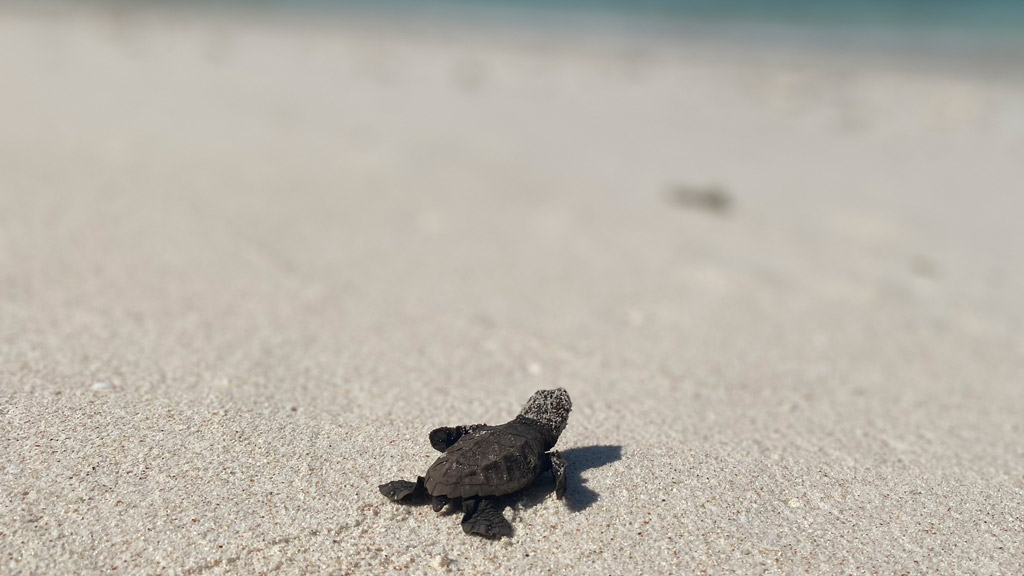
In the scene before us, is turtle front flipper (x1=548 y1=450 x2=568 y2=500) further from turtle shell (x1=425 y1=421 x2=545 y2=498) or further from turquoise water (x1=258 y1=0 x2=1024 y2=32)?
turquoise water (x1=258 y1=0 x2=1024 y2=32)

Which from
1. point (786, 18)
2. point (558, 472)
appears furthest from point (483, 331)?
point (786, 18)

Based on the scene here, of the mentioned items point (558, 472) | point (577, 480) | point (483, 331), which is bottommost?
point (483, 331)

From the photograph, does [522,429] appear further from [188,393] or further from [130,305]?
[130,305]

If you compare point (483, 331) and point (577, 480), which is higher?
point (577, 480)

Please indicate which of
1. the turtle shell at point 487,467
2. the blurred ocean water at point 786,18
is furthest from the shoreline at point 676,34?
the turtle shell at point 487,467

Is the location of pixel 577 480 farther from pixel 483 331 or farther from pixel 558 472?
pixel 483 331

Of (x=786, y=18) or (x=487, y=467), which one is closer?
(x=487, y=467)
